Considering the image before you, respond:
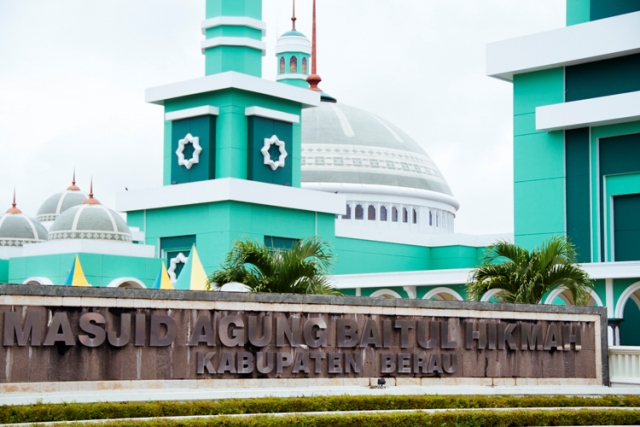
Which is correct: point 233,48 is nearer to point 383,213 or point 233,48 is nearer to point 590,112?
point 590,112

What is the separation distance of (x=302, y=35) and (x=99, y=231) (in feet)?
110

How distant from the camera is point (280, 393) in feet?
61.5

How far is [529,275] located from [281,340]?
308 inches

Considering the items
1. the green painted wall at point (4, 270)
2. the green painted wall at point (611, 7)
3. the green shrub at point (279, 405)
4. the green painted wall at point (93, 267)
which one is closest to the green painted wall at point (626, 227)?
the green painted wall at point (611, 7)

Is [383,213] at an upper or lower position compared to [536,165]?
upper

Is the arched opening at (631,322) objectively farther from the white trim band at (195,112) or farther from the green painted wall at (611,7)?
the white trim band at (195,112)

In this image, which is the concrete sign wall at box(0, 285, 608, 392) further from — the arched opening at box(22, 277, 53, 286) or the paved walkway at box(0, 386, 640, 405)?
the arched opening at box(22, 277, 53, 286)

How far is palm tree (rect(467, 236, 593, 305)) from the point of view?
25.1 metres

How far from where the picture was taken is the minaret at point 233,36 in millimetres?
45781

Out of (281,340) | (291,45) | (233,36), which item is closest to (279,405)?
(281,340)

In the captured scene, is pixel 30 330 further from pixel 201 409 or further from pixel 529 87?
pixel 529 87

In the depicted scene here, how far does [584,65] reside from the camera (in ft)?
129

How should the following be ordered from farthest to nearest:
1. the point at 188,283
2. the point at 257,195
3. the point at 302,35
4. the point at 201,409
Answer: the point at 302,35
the point at 257,195
the point at 188,283
the point at 201,409

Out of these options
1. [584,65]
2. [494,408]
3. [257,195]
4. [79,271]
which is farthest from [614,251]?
[494,408]
